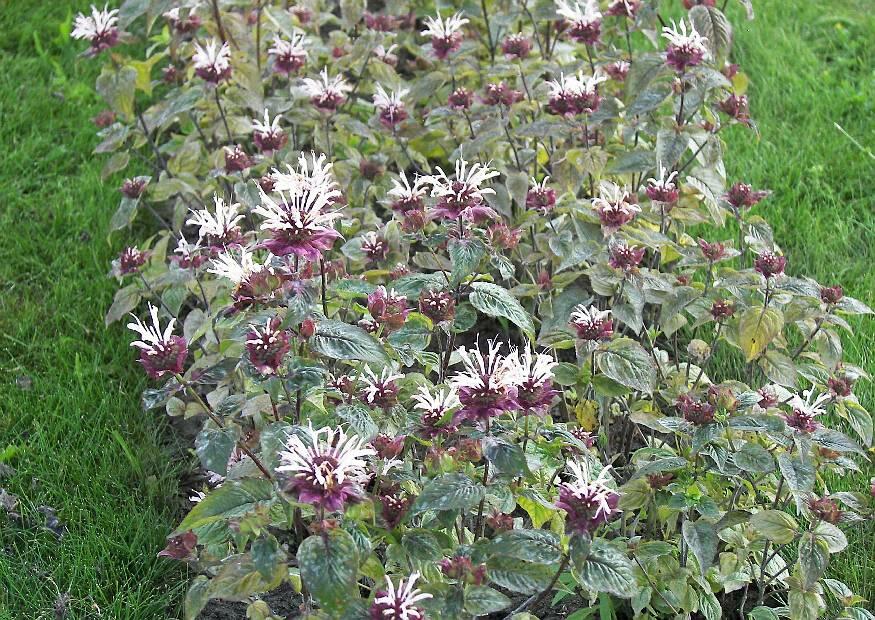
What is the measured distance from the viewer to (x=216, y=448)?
1573 millimetres

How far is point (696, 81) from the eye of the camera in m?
2.44

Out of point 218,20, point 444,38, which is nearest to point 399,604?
point 444,38

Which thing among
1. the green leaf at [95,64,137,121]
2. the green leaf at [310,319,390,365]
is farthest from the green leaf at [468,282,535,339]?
the green leaf at [95,64,137,121]

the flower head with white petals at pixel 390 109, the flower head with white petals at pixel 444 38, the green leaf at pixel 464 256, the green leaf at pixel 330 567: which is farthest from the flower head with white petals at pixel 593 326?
the flower head with white petals at pixel 444 38

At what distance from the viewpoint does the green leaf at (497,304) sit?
1.79 meters

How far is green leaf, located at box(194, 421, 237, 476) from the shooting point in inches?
61.0

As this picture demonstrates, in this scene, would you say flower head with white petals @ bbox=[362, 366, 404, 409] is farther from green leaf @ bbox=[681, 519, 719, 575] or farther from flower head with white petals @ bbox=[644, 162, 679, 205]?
flower head with white petals @ bbox=[644, 162, 679, 205]

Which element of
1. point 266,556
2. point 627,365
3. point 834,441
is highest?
point 266,556

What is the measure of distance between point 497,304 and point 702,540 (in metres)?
0.55

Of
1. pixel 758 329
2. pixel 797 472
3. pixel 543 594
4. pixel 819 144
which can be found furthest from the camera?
pixel 819 144

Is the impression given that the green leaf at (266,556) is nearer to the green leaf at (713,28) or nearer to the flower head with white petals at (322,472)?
the flower head with white petals at (322,472)

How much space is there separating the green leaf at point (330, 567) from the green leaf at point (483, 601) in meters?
0.17

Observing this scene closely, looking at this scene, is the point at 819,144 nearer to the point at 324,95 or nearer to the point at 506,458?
the point at 324,95

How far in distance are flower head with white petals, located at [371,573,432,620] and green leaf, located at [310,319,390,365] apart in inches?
13.0
